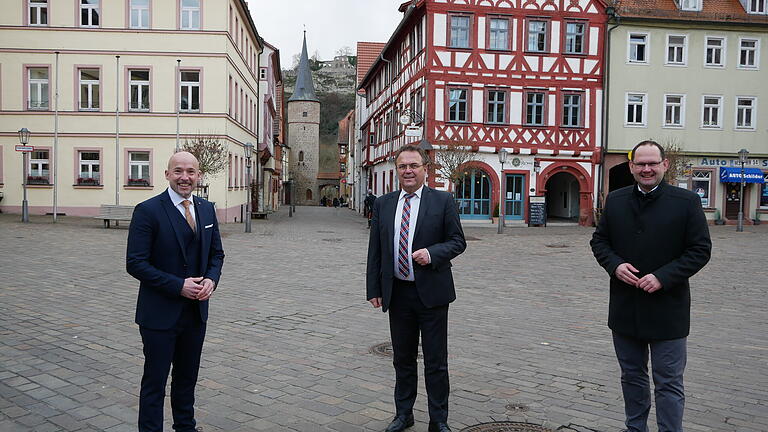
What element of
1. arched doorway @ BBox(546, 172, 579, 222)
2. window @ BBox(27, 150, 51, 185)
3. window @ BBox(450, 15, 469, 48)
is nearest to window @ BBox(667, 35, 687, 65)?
arched doorway @ BBox(546, 172, 579, 222)

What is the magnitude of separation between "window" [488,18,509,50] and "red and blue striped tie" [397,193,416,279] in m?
26.2

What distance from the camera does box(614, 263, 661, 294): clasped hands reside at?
13.1ft

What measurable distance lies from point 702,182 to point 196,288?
108ft

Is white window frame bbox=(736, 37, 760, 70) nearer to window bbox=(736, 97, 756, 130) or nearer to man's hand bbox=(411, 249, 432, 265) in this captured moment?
window bbox=(736, 97, 756, 130)

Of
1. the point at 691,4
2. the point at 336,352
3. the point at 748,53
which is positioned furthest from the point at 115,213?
the point at 748,53

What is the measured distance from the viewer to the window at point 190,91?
95.9ft

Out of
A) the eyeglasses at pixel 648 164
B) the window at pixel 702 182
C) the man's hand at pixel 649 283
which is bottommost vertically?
the man's hand at pixel 649 283

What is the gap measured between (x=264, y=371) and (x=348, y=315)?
2782 mm

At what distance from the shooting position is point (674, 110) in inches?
1243

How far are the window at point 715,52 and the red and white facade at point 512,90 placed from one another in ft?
18.9

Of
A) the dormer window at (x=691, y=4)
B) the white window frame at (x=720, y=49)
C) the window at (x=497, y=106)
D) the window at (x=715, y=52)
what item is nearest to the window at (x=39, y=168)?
the window at (x=497, y=106)

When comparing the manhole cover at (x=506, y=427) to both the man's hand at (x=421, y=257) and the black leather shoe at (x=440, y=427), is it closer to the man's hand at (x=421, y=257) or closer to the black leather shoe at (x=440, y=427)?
the black leather shoe at (x=440, y=427)

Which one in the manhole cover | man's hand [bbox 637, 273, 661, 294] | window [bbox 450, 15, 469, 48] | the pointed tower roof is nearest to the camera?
man's hand [bbox 637, 273, 661, 294]

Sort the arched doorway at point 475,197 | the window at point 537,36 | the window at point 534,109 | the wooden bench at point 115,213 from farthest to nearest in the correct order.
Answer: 1. the arched doorway at point 475,197
2. the window at point 534,109
3. the window at point 537,36
4. the wooden bench at point 115,213
